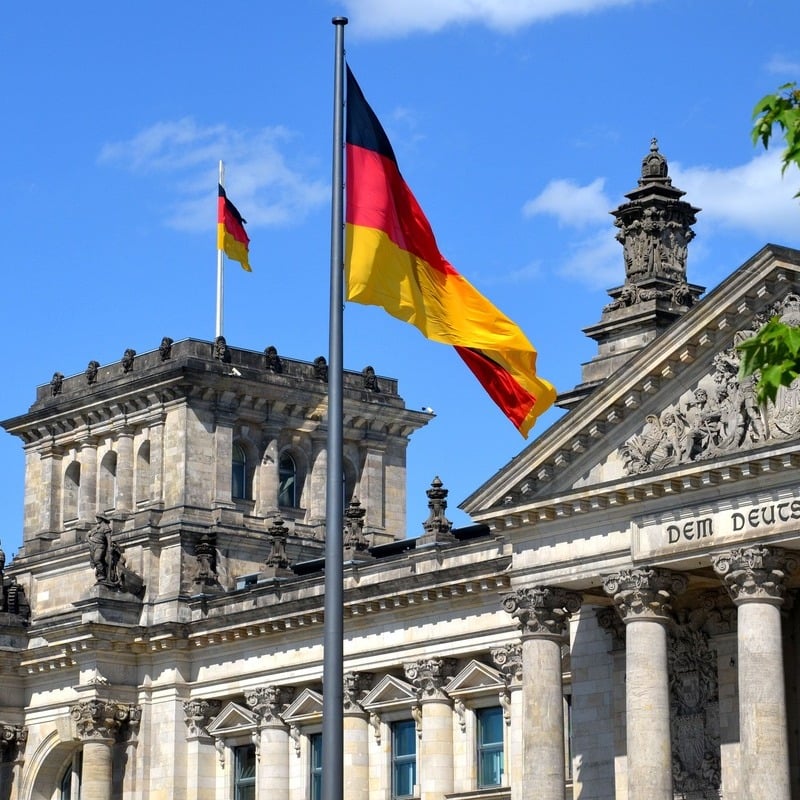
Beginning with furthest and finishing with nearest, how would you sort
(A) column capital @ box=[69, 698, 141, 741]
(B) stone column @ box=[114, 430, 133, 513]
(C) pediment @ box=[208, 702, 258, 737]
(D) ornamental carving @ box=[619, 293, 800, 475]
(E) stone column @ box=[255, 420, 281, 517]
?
(E) stone column @ box=[255, 420, 281, 517], (B) stone column @ box=[114, 430, 133, 513], (A) column capital @ box=[69, 698, 141, 741], (C) pediment @ box=[208, 702, 258, 737], (D) ornamental carving @ box=[619, 293, 800, 475]

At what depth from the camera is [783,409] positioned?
145ft

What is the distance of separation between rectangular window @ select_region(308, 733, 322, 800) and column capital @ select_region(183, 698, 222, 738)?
406 cm

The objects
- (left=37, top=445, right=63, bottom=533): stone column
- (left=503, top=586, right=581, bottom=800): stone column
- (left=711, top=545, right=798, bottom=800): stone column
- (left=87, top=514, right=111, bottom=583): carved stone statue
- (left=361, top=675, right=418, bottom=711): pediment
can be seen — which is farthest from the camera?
(left=37, top=445, right=63, bottom=533): stone column

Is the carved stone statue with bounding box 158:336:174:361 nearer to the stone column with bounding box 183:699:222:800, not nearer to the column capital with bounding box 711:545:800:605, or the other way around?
the stone column with bounding box 183:699:222:800

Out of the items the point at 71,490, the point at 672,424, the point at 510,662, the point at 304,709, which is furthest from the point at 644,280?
the point at 71,490

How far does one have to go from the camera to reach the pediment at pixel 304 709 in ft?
204

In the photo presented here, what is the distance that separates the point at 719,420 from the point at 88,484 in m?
31.6

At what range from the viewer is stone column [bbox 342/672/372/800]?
60.5 meters

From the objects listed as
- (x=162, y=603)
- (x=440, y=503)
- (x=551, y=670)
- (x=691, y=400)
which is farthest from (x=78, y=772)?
(x=691, y=400)

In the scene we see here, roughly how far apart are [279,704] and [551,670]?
16.6 m

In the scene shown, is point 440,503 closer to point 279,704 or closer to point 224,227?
point 279,704

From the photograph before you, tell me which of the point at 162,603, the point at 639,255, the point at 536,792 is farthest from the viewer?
the point at 162,603

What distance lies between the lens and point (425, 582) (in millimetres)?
58188

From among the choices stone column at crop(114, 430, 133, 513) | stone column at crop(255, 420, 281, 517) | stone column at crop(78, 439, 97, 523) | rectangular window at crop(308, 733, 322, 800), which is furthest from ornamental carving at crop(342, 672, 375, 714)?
stone column at crop(78, 439, 97, 523)
